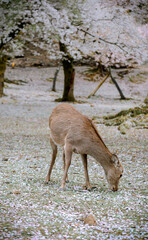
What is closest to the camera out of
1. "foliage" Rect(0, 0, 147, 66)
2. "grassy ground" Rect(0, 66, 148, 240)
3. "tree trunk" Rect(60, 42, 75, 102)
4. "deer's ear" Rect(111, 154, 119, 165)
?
"grassy ground" Rect(0, 66, 148, 240)

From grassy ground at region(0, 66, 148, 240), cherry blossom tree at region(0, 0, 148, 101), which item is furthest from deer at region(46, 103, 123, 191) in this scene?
cherry blossom tree at region(0, 0, 148, 101)

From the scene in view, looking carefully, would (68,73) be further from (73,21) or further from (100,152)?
(100,152)

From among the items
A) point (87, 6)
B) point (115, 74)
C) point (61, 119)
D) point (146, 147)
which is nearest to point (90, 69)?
point (115, 74)

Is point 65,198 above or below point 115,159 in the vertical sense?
below

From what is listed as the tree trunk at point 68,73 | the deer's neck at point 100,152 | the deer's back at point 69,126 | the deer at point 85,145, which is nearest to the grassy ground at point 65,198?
A: the deer at point 85,145

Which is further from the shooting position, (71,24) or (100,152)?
(71,24)

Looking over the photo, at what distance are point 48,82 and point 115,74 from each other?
5644 mm

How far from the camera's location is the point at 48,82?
1005 inches

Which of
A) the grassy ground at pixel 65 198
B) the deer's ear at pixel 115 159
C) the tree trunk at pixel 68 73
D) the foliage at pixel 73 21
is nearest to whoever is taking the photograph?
the grassy ground at pixel 65 198

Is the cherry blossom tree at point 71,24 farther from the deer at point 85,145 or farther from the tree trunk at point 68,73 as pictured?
the deer at point 85,145

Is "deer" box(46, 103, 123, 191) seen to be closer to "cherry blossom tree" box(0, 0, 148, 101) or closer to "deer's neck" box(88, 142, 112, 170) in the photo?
"deer's neck" box(88, 142, 112, 170)

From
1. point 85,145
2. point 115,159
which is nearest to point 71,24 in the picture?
point 85,145

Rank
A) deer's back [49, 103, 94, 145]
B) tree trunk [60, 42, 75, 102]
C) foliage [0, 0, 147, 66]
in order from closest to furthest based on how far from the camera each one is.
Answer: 1. deer's back [49, 103, 94, 145]
2. foliage [0, 0, 147, 66]
3. tree trunk [60, 42, 75, 102]

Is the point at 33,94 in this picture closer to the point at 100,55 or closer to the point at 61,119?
the point at 100,55
